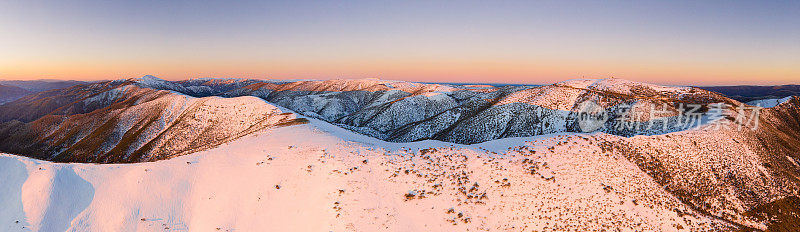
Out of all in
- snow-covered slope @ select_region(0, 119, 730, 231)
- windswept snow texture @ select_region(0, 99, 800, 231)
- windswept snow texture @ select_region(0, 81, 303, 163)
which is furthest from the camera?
windswept snow texture @ select_region(0, 81, 303, 163)

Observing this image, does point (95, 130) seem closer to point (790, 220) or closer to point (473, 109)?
point (473, 109)

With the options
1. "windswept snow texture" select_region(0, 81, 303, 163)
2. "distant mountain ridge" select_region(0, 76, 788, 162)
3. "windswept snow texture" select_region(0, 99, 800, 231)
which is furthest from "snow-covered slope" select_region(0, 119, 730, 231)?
"distant mountain ridge" select_region(0, 76, 788, 162)

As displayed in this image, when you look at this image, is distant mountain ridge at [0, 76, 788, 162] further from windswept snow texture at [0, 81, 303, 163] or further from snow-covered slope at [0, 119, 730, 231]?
snow-covered slope at [0, 119, 730, 231]

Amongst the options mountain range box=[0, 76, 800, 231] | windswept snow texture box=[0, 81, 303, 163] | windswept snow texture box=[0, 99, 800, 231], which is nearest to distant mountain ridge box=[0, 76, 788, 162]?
windswept snow texture box=[0, 81, 303, 163]

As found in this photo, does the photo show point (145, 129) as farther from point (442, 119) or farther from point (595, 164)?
point (595, 164)

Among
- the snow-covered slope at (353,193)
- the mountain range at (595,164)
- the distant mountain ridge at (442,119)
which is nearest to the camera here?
the snow-covered slope at (353,193)

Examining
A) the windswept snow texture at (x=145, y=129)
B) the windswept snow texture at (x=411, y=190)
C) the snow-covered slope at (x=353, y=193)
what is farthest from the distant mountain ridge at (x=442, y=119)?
the snow-covered slope at (x=353, y=193)

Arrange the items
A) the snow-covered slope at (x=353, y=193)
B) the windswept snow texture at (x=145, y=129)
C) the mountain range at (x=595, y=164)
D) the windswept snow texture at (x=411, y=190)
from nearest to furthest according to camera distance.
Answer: the snow-covered slope at (x=353, y=193)
the windswept snow texture at (x=411, y=190)
the mountain range at (x=595, y=164)
the windswept snow texture at (x=145, y=129)

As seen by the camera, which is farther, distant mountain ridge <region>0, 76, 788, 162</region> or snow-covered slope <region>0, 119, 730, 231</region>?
distant mountain ridge <region>0, 76, 788, 162</region>

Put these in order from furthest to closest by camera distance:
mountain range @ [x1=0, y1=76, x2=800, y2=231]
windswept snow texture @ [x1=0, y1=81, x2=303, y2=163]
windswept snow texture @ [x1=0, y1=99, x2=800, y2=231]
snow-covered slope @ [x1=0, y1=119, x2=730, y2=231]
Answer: windswept snow texture @ [x1=0, y1=81, x2=303, y2=163] < mountain range @ [x1=0, y1=76, x2=800, y2=231] < windswept snow texture @ [x1=0, y1=99, x2=800, y2=231] < snow-covered slope @ [x1=0, y1=119, x2=730, y2=231]

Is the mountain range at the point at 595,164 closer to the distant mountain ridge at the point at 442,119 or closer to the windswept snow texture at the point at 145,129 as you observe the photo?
the distant mountain ridge at the point at 442,119

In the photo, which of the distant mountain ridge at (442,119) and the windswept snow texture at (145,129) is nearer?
the distant mountain ridge at (442,119)
